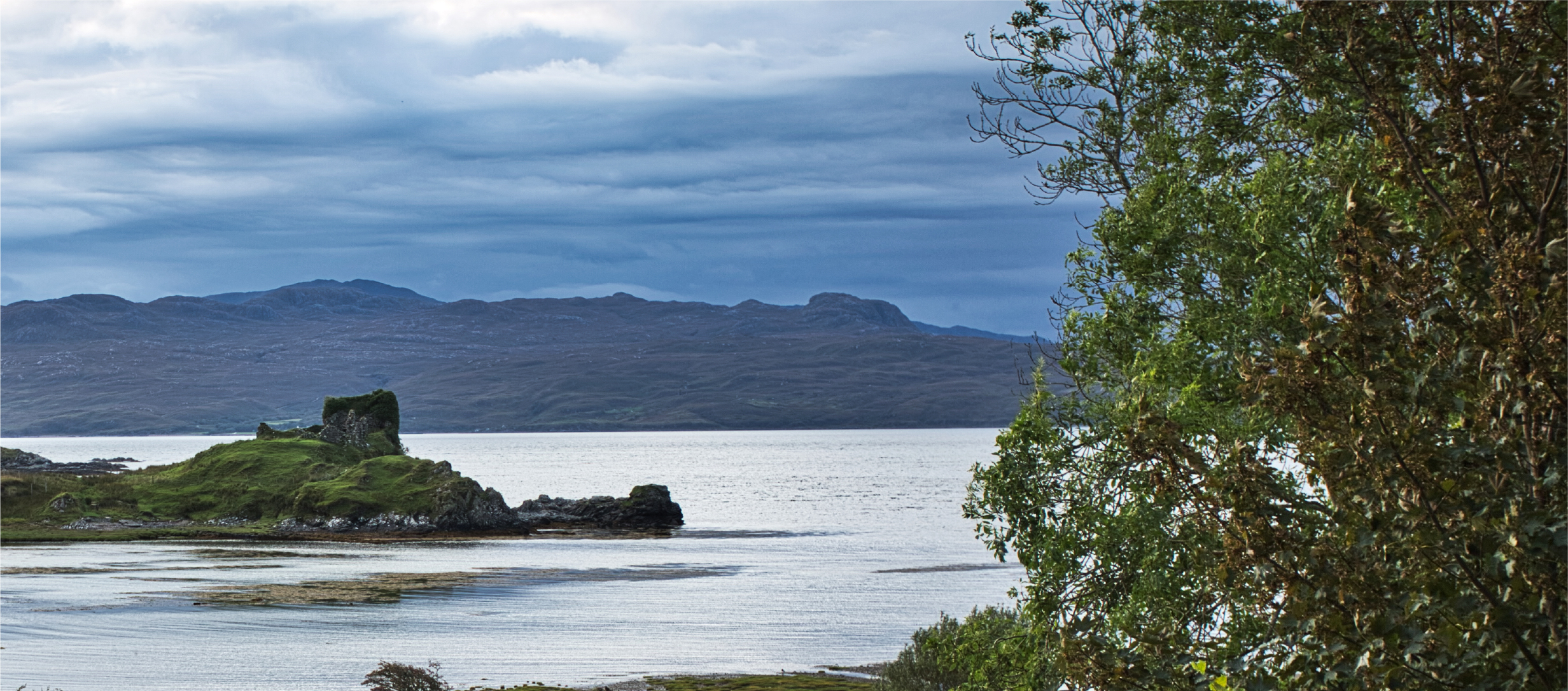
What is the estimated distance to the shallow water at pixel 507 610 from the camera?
111 feet

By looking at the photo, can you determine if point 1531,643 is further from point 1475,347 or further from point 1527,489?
point 1475,347

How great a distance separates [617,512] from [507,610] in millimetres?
54242

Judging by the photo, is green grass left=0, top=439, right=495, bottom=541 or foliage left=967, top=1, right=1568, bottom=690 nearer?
foliage left=967, top=1, right=1568, bottom=690

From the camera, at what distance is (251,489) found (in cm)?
9512

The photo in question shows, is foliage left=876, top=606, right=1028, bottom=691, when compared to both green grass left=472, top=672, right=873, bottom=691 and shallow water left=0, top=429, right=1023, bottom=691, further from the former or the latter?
green grass left=472, top=672, right=873, bottom=691

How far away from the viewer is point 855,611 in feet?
167

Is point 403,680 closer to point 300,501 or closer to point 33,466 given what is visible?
point 300,501

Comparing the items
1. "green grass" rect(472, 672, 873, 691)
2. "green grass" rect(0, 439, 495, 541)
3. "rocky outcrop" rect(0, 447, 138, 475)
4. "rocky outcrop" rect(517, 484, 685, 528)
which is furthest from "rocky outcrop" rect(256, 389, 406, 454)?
"green grass" rect(472, 672, 873, 691)

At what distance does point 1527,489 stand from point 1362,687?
1.18 meters

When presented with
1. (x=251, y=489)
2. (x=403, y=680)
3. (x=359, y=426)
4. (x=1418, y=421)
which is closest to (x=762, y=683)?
(x=403, y=680)

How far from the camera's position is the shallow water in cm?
3394

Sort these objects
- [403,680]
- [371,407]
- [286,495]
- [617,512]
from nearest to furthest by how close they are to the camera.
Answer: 1. [403,680]
2. [286,495]
3. [617,512]
4. [371,407]

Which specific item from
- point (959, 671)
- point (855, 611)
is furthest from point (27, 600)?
point (959, 671)

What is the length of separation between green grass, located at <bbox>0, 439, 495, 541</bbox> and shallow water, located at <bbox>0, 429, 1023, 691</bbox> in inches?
449
